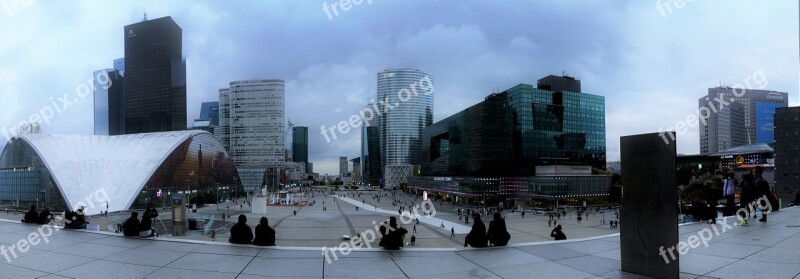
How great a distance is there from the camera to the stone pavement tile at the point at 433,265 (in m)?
6.38

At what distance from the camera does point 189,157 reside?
3150 inches

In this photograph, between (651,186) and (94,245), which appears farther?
(94,245)

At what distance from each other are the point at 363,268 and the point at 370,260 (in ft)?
2.10

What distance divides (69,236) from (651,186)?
1278 cm

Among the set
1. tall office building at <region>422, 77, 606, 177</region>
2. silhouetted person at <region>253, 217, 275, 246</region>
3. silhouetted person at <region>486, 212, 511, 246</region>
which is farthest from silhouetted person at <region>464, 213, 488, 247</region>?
tall office building at <region>422, 77, 606, 177</region>

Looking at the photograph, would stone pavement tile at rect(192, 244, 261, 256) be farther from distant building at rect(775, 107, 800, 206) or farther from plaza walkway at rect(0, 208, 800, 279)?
distant building at rect(775, 107, 800, 206)

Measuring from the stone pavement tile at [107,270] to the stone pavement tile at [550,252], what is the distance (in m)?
6.93

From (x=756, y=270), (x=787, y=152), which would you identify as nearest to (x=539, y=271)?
(x=756, y=270)

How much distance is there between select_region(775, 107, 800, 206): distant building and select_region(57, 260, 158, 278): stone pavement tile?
109m

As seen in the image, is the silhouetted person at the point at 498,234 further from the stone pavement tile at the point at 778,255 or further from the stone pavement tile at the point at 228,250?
the stone pavement tile at the point at 228,250

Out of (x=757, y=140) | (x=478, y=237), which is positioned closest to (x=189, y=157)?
(x=478, y=237)

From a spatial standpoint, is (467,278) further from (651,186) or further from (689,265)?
(689,265)

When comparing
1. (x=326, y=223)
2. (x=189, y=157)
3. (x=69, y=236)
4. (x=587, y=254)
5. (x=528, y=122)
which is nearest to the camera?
(x=587, y=254)

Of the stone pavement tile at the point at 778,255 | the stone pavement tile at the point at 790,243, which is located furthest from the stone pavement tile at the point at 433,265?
the stone pavement tile at the point at 790,243
